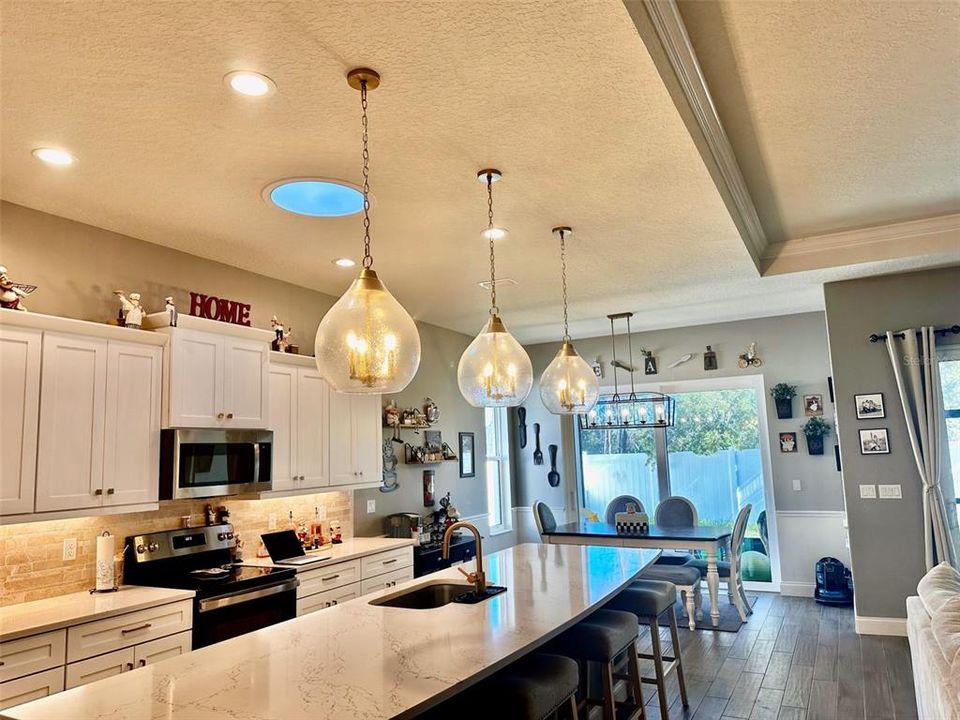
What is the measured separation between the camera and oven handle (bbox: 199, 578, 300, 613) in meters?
3.40

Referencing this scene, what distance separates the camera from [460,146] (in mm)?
2844

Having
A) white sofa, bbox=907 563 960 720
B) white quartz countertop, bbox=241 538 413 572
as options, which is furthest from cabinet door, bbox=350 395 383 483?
white sofa, bbox=907 563 960 720

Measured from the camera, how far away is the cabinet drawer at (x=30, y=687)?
2.59 meters

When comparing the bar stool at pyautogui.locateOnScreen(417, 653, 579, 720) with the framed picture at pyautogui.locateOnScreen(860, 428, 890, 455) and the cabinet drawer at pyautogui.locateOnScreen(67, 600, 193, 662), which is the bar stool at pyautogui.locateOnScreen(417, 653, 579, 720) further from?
the framed picture at pyautogui.locateOnScreen(860, 428, 890, 455)

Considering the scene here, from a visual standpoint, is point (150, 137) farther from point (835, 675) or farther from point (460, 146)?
point (835, 675)

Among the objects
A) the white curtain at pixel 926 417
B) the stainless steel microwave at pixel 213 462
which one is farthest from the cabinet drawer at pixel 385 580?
the white curtain at pixel 926 417

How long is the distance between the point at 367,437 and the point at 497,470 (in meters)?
3.11

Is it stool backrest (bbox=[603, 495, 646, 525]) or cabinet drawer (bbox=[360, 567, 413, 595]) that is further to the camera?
stool backrest (bbox=[603, 495, 646, 525])

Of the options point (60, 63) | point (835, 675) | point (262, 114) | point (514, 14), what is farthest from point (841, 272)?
point (60, 63)

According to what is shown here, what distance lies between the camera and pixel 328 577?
4.30 meters

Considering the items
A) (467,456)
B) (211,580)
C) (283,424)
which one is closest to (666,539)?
(467,456)

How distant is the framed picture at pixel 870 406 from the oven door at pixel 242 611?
14.8 ft

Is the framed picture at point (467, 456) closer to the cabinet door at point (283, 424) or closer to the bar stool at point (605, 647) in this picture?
the cabinet door at point (283, 424)

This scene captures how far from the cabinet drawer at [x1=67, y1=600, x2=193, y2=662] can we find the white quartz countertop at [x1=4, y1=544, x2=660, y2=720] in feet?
3.27
